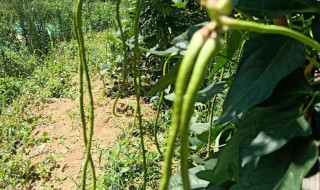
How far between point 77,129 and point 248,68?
2511mm

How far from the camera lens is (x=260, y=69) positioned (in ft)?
1.68

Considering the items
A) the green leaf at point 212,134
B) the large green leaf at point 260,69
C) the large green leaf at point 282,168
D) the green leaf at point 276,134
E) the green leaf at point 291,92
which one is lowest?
the green leaf at point 212,134

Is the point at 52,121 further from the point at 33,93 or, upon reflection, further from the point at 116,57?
the point at 116,57

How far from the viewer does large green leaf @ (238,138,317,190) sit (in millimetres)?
468

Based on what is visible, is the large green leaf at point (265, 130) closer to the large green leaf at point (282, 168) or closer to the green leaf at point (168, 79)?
the large green leaf at point (282, 168)

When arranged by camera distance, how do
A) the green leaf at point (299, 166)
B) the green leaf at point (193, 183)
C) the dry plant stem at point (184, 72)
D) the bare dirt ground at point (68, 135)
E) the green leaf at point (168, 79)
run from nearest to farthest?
the dry plant stem at point (184, 72) < the green leaf at point (299, 166) < the green leaf at point (168, 79) < the green leaf at point (193, 183) < the bare dirt ground at point (68, 135)

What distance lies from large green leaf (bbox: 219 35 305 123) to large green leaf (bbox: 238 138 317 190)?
0.07m

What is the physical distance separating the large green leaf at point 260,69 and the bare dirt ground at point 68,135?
6.17 feet

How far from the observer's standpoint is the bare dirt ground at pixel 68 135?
94.7 inches

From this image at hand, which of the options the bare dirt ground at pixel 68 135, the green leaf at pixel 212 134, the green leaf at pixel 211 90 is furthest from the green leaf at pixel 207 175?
the bare dirt ground at pixel 68 135

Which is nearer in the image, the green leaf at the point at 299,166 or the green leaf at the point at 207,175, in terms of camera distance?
the green leaf at the point at 299,166

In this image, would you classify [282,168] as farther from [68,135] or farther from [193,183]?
[68,135]

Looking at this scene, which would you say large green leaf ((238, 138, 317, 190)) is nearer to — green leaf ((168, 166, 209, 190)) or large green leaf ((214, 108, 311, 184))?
large green leaf ((214, 108, 311, 184))

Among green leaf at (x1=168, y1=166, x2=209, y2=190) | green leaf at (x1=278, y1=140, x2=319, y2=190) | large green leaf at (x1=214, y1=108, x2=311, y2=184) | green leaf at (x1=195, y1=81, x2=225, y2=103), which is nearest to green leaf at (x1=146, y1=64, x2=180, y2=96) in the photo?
green leaf at (x1=195, y1=81, x2=225, y2=103)
